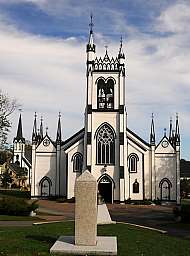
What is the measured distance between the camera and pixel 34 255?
38.9 ft

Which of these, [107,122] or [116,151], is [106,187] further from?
[107,122]

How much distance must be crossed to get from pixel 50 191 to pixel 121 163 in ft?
36.2

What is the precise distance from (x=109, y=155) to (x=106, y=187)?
4230mm

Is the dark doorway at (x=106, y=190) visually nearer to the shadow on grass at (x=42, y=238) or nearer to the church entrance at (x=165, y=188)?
the church entrance at (x=165, y=188)

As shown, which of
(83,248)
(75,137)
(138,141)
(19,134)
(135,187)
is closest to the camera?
(83,248)

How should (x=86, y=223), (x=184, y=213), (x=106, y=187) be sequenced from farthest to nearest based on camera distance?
(x=106, y=187), (x=184, y=213), (x=86, y=223)

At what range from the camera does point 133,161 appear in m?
54.5

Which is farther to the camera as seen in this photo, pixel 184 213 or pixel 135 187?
pixel 135 187

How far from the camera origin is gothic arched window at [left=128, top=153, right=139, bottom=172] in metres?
54.3

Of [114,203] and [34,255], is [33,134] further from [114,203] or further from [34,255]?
[34,255]

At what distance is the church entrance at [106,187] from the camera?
52.9 metres

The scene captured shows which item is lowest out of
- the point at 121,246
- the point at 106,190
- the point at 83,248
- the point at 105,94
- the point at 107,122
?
the point at 106,190

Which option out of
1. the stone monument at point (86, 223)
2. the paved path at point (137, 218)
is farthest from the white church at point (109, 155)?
the stone monument at point (86, 223)

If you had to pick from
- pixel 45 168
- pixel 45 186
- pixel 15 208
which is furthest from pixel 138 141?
pixel 15 208
